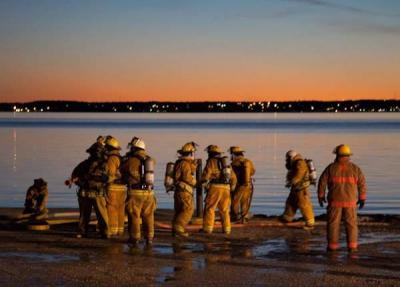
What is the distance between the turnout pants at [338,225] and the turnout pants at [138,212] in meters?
3.00

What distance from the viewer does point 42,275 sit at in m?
12.0

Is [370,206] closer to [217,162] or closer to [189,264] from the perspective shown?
[217,162]

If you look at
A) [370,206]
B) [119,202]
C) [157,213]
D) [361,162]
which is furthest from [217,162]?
[361,162]

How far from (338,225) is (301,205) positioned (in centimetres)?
405

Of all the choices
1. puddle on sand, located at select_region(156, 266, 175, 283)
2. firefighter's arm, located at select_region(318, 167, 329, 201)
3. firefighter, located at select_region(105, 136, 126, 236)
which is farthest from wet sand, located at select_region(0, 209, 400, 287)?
firefighter's arm, located at select_region(318, 167, 329, 201)

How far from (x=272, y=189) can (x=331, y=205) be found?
2450cm

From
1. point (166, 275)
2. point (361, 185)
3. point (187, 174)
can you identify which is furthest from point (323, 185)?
point (166, 275)

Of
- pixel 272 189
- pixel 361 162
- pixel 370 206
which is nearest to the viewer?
pixel 370 206

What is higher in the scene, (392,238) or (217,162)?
(217,162)

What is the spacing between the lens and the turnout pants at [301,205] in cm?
1858

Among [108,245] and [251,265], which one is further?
[108,245]

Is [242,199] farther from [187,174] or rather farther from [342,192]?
[342,192]

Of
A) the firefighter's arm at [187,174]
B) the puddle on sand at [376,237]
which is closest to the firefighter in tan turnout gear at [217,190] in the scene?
the firefighter's arm at [187,174]

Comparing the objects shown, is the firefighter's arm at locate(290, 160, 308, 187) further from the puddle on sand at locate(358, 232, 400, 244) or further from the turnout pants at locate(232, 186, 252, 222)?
the puddle on sand at locate(358, 232, 400, 244)
